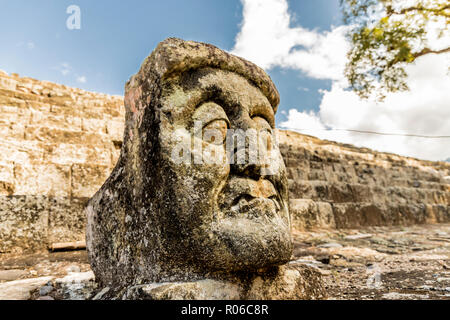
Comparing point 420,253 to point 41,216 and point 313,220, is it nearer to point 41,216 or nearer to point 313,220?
point 313,220

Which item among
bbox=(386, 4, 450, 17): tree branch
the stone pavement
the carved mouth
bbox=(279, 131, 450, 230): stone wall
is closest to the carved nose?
the carved mouth

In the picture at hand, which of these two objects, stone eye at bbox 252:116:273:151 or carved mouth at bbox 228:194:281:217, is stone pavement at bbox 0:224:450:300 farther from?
stone eye at bbox 252:116:273:151

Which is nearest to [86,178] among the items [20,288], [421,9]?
[20,288]

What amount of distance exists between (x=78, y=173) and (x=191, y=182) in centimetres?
284

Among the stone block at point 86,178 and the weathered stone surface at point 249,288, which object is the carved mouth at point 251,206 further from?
the stone block at point 86,178

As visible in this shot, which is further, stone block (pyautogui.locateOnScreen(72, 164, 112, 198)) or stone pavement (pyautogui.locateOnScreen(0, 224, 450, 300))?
stone block (pyautogui.locateOnScreen(72, 164, 112, 198))

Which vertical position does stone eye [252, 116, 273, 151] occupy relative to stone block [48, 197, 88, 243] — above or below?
above

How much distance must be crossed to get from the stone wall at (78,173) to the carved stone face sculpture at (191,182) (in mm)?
1805

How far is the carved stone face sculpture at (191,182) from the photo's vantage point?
138cm

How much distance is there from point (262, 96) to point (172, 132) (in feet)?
2.27

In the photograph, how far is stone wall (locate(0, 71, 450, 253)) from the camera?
3.20 m

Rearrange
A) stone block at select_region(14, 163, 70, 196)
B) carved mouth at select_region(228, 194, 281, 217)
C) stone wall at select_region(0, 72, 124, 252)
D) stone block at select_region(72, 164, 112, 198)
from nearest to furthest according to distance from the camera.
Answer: carved mouth at select_region(228, 194, 281, 217), stone wall at select_region(0, 72, 124, 252), stone block at select_region(14, 163, 70, 196), stone block at select_region(72, 164, 112, 198)

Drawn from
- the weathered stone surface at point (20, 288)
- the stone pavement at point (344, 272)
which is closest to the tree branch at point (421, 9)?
the stone pavement at point (344, 272)

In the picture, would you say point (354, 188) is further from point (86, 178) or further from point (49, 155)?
point (49, 155)
